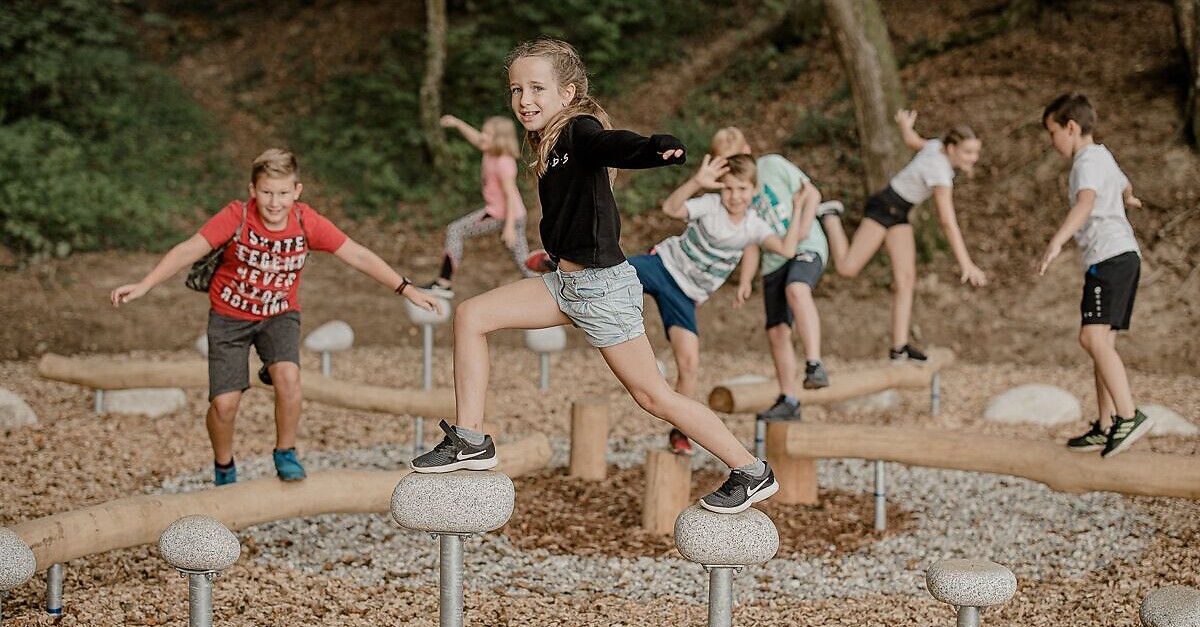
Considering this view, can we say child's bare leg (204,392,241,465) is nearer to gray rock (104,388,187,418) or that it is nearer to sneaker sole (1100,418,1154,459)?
gray rock (104,388,187,418)

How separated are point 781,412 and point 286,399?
2555 millimetres

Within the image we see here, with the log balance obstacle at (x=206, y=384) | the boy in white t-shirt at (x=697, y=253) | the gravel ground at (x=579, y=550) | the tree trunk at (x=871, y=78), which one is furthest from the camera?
the tree trunk at (x=871, y=78)

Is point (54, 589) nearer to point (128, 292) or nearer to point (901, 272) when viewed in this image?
point (128, 292)

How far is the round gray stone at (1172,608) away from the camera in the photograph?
A: 317 centimetres

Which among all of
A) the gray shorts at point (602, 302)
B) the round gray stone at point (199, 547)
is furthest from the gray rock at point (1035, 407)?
the round gray stone at point (199, 547)

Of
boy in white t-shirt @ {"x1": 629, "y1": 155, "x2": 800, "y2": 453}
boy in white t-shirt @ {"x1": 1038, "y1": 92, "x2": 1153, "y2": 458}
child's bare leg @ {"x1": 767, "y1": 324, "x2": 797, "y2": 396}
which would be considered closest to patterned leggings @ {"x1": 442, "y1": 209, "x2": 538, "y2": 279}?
child's bare leg @ {"x1": 767, "y1": 324, "x2": 797, "y2": 396}

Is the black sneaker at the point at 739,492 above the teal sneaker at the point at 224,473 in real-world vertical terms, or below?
above

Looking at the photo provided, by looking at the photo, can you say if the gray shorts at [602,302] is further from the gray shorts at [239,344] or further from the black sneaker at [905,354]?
the black sneaker at [905,354]

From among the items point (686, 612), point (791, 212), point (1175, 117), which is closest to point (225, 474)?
point (686, 612)

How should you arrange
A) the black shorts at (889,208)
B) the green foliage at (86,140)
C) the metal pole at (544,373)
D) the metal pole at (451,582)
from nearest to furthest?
the metal pole at (451,582)
the black shorts at (889,208)
the metal pole at (544,373)
the green foliage at (86,140)

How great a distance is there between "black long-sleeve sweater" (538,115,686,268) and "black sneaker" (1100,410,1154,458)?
2.37m

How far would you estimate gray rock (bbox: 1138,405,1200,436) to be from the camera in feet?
23.1

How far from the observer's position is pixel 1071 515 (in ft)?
18.6

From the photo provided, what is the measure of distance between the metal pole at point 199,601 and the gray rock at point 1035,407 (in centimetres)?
572
